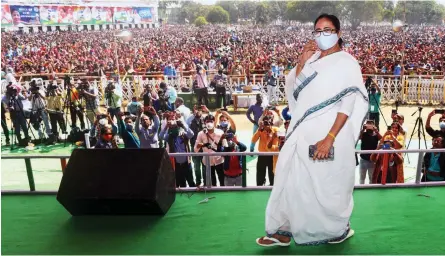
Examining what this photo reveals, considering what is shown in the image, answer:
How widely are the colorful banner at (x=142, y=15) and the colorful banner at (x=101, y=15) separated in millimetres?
420

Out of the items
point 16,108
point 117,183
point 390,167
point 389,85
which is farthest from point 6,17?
point 389,85

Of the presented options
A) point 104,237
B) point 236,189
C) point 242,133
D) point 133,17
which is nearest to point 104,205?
point 104,237

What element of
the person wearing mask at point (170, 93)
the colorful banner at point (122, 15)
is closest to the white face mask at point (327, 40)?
the person wearing mask at point (170, 93)

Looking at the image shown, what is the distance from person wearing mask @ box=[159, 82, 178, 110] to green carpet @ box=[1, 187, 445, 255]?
4.33 metres

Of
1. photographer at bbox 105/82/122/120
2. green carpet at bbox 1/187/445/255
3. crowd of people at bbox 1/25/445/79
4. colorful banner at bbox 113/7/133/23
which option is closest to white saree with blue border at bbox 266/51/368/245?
green carpet at bbox 1/187/445/255

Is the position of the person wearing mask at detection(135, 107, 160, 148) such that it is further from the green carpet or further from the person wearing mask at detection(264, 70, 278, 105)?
the person wearing mask at detection(264, 70, 278, 105)

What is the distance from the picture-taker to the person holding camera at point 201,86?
29.6 ft

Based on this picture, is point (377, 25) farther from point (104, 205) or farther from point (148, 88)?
point (104, 205)

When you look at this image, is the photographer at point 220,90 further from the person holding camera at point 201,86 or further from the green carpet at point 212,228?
the green carpet at point 212,228

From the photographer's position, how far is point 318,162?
255 centimetres

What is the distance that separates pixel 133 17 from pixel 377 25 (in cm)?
425

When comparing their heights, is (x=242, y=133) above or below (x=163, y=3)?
below

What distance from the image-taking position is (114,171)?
3273mm

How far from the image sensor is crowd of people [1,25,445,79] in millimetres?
8203
